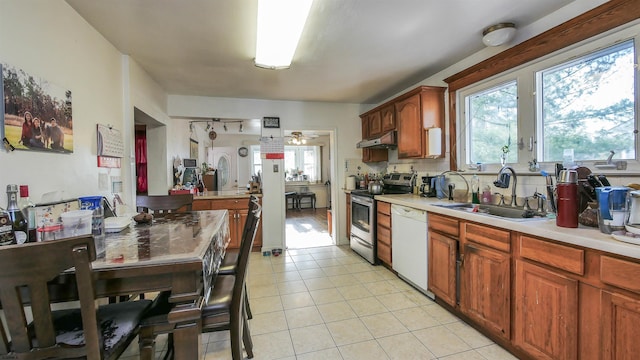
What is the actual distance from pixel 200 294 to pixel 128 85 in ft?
7.70

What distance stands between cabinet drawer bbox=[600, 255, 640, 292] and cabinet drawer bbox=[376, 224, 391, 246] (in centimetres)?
199

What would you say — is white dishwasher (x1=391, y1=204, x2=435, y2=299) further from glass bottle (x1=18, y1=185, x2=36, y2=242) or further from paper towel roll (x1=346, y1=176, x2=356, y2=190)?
glass bottle (x1=18, y1=185, x2=36, y2=242)

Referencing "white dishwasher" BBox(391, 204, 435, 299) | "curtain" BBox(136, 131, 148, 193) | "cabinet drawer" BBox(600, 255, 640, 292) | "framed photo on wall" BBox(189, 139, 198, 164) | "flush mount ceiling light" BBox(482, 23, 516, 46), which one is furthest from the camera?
"framed photo on wall" BBox(189, 139, 198, 164)

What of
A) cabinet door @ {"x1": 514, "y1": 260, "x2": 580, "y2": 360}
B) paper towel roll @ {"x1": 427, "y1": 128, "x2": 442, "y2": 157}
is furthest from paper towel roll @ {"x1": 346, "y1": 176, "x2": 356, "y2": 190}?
cabinet door @ {"x1": 514, "y1": 260, "x2": 580, "y2": 360}

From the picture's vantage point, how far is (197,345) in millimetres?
1124

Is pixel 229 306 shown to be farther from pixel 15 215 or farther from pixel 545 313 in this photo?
pixel 545 313

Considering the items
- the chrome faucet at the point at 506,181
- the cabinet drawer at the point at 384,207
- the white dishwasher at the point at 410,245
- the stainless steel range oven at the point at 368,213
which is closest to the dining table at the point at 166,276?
the white dishwasher at the point at 410,245

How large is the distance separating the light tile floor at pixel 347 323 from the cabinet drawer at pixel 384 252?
15 cm

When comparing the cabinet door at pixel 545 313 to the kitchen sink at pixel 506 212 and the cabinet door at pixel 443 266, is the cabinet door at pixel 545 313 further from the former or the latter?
the cabinet door at pixel 443 266

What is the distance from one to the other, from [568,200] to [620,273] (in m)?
0.42

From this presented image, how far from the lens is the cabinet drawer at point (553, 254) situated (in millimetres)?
1370

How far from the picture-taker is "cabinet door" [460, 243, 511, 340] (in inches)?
70.2

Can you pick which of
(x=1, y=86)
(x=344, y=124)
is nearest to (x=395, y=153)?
(x=344, y=124)

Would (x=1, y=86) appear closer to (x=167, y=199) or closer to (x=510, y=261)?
(x=167, y=199)
